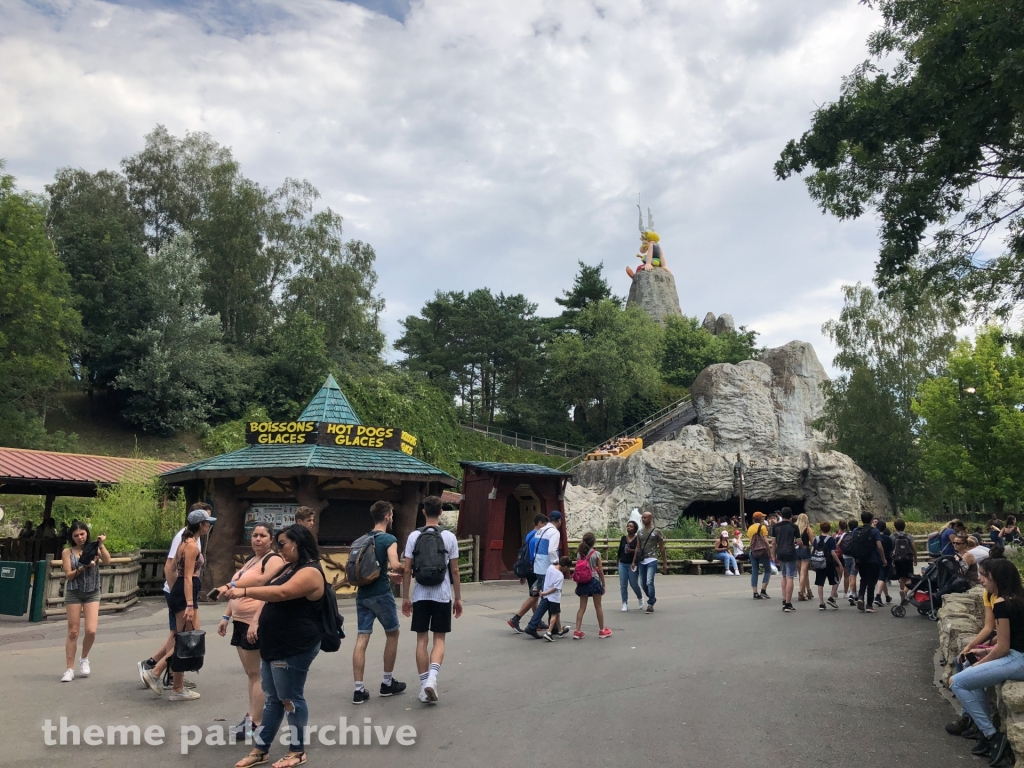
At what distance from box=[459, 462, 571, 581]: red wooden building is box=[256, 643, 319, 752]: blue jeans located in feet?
44.9

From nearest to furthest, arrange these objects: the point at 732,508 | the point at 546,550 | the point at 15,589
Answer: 1. the point at 546,550
2. the point at 15,589
3. the point at 732,508

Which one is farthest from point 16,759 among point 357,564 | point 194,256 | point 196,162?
point 196,162

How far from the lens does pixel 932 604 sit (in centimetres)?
1174

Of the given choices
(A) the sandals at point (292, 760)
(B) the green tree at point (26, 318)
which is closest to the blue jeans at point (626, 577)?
(A) the sandals at point (292, 760)

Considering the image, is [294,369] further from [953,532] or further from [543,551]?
[953,532]

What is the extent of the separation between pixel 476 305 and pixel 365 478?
128 ft

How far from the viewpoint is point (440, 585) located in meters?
6.77

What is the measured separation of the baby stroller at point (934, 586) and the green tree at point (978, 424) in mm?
24500

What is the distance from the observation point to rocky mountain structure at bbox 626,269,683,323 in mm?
74938

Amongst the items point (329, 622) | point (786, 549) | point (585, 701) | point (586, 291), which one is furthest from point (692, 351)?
point (329, 622)

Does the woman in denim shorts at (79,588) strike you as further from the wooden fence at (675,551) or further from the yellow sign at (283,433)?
the wooden fence at (675,551)

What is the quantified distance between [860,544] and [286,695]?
10799 millimetres

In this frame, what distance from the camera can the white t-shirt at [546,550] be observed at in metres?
10.1

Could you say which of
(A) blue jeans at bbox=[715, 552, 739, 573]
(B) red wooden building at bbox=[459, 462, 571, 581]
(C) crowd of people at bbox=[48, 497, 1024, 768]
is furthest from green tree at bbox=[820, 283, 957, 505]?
(C) crowd of people at bbox=[48, 497, 1024, 768]
